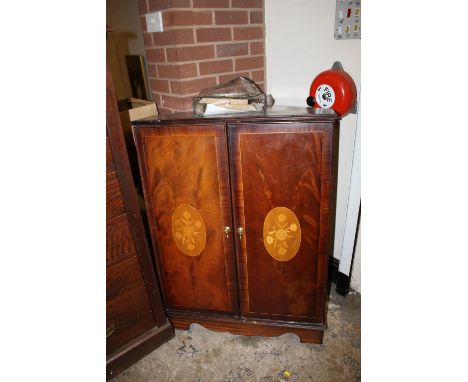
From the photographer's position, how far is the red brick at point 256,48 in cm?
176

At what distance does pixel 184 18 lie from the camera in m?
1.46

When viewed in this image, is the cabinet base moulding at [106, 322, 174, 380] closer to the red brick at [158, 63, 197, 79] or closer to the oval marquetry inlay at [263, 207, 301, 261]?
the oval marquetry inlay at [263, 207, 301, 261]

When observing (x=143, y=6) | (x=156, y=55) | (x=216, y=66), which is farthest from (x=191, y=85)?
(x=143, y=6)

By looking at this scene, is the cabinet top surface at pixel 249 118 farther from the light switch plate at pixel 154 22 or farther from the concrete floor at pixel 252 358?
the concrete floor at pixel 252 358

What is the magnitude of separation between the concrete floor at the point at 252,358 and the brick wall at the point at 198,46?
1410mm

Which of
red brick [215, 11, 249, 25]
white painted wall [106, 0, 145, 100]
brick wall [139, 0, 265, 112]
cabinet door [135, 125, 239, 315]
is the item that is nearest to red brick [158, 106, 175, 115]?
brick wall [139, 0, 265, 112]

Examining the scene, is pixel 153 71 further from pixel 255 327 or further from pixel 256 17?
pixel 255 327

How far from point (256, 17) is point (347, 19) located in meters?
0.52

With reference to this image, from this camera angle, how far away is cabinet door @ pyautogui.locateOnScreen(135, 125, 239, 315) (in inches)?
54.7

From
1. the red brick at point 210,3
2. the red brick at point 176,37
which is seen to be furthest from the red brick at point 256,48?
the red brick at point 176,37

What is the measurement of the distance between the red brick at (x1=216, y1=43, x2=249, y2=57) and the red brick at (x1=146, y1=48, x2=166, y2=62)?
30 cm
